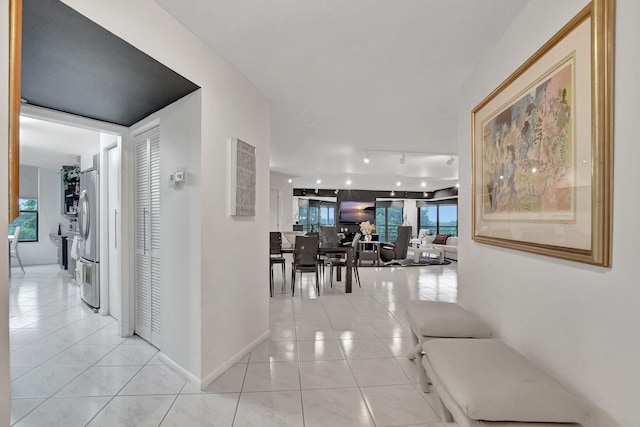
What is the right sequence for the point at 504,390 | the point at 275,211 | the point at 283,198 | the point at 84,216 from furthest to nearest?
the point at 283,198 < the point at 275,211 < the point at 84,216 < the point at 504,390

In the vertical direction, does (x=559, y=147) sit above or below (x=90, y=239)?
above

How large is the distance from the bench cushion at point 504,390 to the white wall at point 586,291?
14cm

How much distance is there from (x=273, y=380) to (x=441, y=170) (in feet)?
21.1

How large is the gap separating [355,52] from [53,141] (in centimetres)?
492

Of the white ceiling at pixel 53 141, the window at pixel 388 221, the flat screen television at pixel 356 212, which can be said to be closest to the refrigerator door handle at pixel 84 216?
the white ceiling at pixel 53 141

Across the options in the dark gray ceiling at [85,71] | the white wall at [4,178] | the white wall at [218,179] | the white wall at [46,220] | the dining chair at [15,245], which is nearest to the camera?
the white wall at [4,178]

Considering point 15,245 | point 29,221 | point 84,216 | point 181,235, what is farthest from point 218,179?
Answer: point 29,221

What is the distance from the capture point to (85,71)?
186 cm

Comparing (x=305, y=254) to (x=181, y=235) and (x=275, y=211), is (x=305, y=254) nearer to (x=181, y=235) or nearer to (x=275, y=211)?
(x=181, y=235)

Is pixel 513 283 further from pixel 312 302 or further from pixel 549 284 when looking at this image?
pixel 312 302

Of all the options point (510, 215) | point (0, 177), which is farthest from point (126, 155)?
point (510, 215)

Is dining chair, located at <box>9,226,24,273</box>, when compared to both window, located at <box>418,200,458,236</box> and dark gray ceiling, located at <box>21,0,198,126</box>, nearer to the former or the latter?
dark gray ceiling, located at <box>21,0,198,126</box>

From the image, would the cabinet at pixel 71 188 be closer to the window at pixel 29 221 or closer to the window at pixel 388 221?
the window at pixel 29 221

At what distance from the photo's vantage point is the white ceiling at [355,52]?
5.71ft
